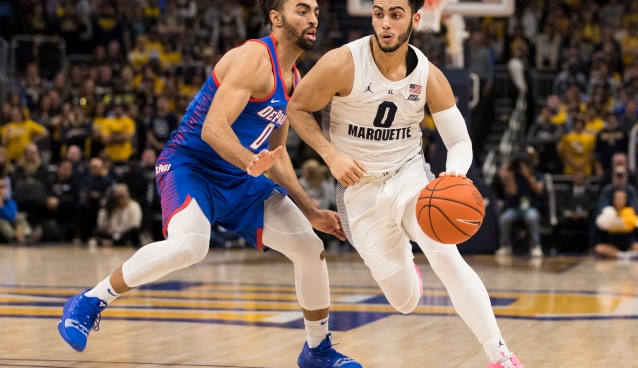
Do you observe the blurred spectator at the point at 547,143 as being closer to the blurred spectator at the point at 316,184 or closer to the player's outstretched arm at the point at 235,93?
the blurred spectator at the point at 316,184

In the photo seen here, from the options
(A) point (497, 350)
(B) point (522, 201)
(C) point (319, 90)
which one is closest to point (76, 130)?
(B) point (522, 201)

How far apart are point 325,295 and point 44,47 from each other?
15.5 meters

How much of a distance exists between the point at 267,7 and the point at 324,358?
1968 mm

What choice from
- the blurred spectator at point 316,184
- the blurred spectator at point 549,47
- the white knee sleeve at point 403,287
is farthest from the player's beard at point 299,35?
the blurred spectator at point 549,47

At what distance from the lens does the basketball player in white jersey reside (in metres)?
5.25

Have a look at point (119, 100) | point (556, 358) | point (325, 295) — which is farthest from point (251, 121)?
point (119, 100)

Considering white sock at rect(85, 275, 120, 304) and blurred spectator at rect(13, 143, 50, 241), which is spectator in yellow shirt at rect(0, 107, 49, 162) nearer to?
blurred spectator at rect(13, 143, 50, 241)

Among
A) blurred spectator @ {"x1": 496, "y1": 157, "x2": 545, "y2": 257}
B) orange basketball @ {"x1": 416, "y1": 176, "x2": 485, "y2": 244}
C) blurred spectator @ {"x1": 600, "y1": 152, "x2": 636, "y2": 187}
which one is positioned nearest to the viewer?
orange basketball @ {"x1": 416, "y1": 176, "x2": 485, "y2": 244}

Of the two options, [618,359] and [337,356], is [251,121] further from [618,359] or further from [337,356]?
[618,359]

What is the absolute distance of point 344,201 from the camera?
5.56 metres

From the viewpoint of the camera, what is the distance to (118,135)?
16.5 meters

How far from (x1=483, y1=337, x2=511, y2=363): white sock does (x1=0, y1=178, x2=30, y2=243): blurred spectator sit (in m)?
12.2

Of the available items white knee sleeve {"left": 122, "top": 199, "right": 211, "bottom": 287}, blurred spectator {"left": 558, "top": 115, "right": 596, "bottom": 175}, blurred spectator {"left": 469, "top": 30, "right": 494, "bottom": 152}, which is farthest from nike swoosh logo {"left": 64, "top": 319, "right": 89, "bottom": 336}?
blurred spectator {"left": 469, "top": 30, "right": 494, "bottom": 152}

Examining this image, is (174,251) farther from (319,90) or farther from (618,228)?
(618,228)
